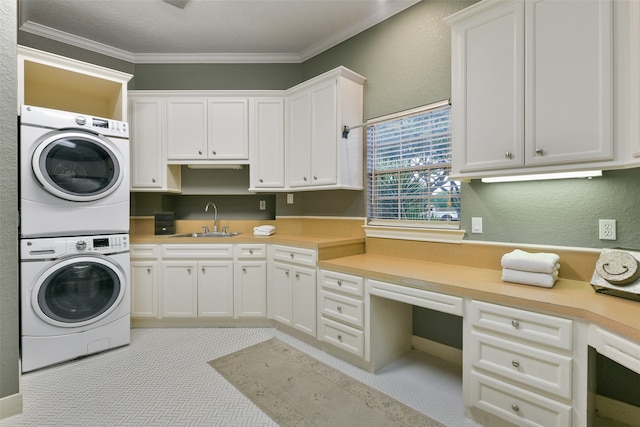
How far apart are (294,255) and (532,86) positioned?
217 centimetres

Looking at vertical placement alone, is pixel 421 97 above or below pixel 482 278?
above

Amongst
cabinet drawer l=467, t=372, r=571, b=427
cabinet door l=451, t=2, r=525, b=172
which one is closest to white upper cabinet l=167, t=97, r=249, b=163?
cabinet door l=451, t=2, r=525, b=172

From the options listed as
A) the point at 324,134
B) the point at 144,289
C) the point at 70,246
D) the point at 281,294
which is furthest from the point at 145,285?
the point at 324,134

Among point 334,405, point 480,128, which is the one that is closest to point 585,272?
point 480,128

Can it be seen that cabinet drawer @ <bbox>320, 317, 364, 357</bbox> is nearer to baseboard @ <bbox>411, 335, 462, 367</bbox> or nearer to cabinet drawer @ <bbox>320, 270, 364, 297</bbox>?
cabinet drawer @ <bbox>320, 270, 364, 297</bbox>

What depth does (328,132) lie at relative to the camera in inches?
117

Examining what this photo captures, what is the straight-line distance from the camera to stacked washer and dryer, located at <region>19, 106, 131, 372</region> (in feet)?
7.52

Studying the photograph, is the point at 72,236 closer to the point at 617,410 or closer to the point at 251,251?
the point at 251,251

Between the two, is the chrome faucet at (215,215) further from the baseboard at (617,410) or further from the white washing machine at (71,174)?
the baseboard at (617,410)

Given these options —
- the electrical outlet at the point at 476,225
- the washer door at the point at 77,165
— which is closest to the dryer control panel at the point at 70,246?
the washer door at the point at 77,165

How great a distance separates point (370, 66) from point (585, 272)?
7.94 feet

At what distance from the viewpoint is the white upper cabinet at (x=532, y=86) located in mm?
1545

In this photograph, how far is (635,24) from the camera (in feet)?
4.68

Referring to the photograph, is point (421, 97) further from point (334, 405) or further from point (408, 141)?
point (334, 405)
